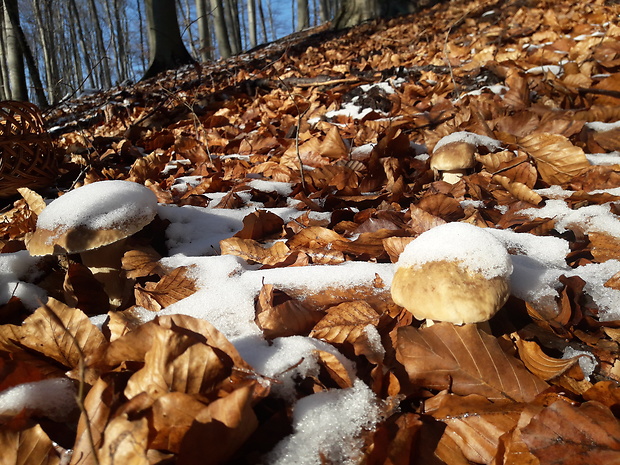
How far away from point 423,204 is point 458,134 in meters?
0.68

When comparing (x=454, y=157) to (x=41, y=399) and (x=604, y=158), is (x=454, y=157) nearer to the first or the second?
(x=604, y=158)

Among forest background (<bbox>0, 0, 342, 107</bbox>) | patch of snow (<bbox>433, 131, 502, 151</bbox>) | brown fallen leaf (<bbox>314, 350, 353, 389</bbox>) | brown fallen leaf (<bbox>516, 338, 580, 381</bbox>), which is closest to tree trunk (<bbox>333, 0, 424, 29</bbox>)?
forest background (<bbox>0, 0, 342, 107</bbox>)

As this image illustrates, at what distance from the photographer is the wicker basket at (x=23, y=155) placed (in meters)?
2.55

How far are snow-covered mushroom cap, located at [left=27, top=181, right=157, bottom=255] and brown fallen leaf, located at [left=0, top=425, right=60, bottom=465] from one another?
803 mm

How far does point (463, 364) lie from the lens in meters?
0.97

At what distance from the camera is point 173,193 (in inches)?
98.0

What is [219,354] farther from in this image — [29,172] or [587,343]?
[29,172]

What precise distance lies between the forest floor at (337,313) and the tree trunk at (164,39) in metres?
8.09

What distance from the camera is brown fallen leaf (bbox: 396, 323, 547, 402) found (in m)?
0.94

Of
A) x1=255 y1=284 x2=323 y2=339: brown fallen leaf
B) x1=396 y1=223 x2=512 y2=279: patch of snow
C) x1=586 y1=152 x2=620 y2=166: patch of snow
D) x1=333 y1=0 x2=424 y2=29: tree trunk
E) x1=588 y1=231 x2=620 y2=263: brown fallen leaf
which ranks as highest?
x1=333 y1=0 x2=424 y2=29: tree trunk

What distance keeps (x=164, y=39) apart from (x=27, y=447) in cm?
1128

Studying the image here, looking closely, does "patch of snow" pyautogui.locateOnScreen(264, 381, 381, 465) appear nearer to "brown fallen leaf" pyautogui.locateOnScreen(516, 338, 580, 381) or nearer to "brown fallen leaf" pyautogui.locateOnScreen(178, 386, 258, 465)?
"brown fallen leaf" pyautogui.locateOnScreen(178, 386, 258, 465)

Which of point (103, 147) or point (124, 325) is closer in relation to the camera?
point (124, 325)

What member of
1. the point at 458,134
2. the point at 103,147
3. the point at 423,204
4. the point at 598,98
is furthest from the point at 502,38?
the point at 103,147
